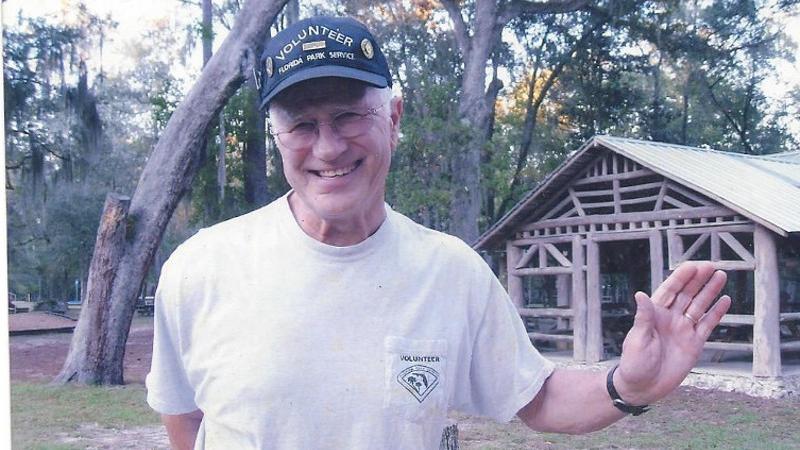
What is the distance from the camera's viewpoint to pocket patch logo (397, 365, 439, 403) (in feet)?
5.27

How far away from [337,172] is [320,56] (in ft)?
0.73

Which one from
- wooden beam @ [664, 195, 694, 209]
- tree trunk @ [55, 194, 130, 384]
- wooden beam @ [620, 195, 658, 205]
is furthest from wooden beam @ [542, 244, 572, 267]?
tree trunk @ [55, 194, 130, 384]

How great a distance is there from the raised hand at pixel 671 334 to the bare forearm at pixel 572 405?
0.09 m

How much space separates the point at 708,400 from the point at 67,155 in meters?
7.94

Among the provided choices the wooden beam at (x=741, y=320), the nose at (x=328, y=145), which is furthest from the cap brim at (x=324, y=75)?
the wooden beam at (x=741, y=320)

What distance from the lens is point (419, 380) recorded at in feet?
5.31

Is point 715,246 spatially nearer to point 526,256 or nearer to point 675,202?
point 675,202

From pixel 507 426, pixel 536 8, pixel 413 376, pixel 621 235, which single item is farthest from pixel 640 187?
pixel 413 376

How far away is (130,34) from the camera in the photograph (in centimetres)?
1144

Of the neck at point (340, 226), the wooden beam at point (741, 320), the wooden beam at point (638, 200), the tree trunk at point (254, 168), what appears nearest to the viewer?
the neck at point (340, 226)

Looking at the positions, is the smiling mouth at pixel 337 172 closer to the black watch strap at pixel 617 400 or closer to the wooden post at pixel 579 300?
the black watch strap at pixel 617 400

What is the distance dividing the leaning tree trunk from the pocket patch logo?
835cm

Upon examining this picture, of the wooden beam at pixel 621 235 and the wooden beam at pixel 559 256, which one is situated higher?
the wooden beam at pixel 621 235

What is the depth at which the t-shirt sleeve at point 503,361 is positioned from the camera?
1.75m
